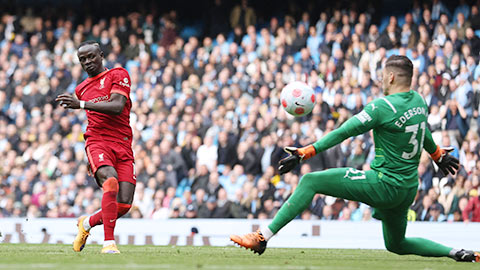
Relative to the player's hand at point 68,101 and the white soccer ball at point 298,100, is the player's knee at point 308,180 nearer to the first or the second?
the white soccer ball at point 298,100

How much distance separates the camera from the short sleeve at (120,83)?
912 centimetres

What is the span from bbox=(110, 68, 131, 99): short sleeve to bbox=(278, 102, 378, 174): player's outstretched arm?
7.95 ft

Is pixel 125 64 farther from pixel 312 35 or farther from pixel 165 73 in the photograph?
pixel 312 35

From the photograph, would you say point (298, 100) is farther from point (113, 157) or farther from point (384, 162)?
point (113, 157)

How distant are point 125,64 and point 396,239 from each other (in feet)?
47.5

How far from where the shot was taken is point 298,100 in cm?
952

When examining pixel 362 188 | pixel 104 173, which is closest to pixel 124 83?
pixel 104 173

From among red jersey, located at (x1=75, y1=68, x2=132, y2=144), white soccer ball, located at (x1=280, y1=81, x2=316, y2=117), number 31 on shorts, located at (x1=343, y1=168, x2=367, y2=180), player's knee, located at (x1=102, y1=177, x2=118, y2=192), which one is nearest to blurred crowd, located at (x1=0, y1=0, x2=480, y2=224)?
white soccer ball, located at (x1=280, y1=81, x2=316, y2=117)

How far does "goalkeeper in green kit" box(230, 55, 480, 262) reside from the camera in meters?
7.76

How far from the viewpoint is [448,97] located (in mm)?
16156

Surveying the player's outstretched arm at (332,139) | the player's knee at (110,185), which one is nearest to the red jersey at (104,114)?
the player's knee at (110,185)

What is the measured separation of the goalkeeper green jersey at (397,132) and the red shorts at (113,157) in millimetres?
2880

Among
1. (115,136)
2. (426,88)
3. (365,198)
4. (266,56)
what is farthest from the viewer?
(266,56)

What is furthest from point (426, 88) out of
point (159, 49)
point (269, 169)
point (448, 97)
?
point (159, 49)
